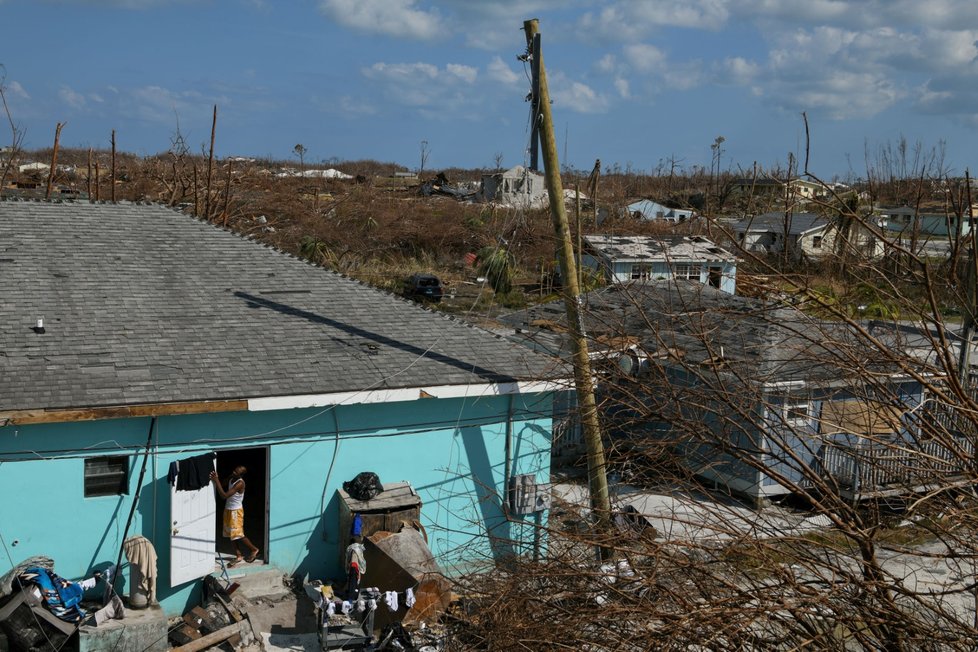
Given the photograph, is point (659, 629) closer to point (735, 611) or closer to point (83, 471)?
point (735, 611)

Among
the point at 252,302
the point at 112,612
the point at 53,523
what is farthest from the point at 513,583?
the point at 252,302

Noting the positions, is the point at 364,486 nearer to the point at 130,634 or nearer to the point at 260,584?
the point at 260,584

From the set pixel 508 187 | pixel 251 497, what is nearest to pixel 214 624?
pixel 251 497

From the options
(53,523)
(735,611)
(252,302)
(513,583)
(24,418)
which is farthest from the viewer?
(252,302)

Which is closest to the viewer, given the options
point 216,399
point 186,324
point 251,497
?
point 216,399

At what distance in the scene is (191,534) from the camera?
449 inches

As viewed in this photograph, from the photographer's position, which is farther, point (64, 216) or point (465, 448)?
point (64, 216)

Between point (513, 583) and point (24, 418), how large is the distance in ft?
22.7

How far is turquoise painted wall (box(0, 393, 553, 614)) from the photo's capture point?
10703mm

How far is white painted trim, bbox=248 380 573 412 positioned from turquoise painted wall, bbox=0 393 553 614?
346 mm

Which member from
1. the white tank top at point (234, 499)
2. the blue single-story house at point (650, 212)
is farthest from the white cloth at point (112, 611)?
the blue single-story house at point (650, 212)

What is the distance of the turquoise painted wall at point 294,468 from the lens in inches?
421

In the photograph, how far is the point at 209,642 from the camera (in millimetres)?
10352

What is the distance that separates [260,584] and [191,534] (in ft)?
3.83
